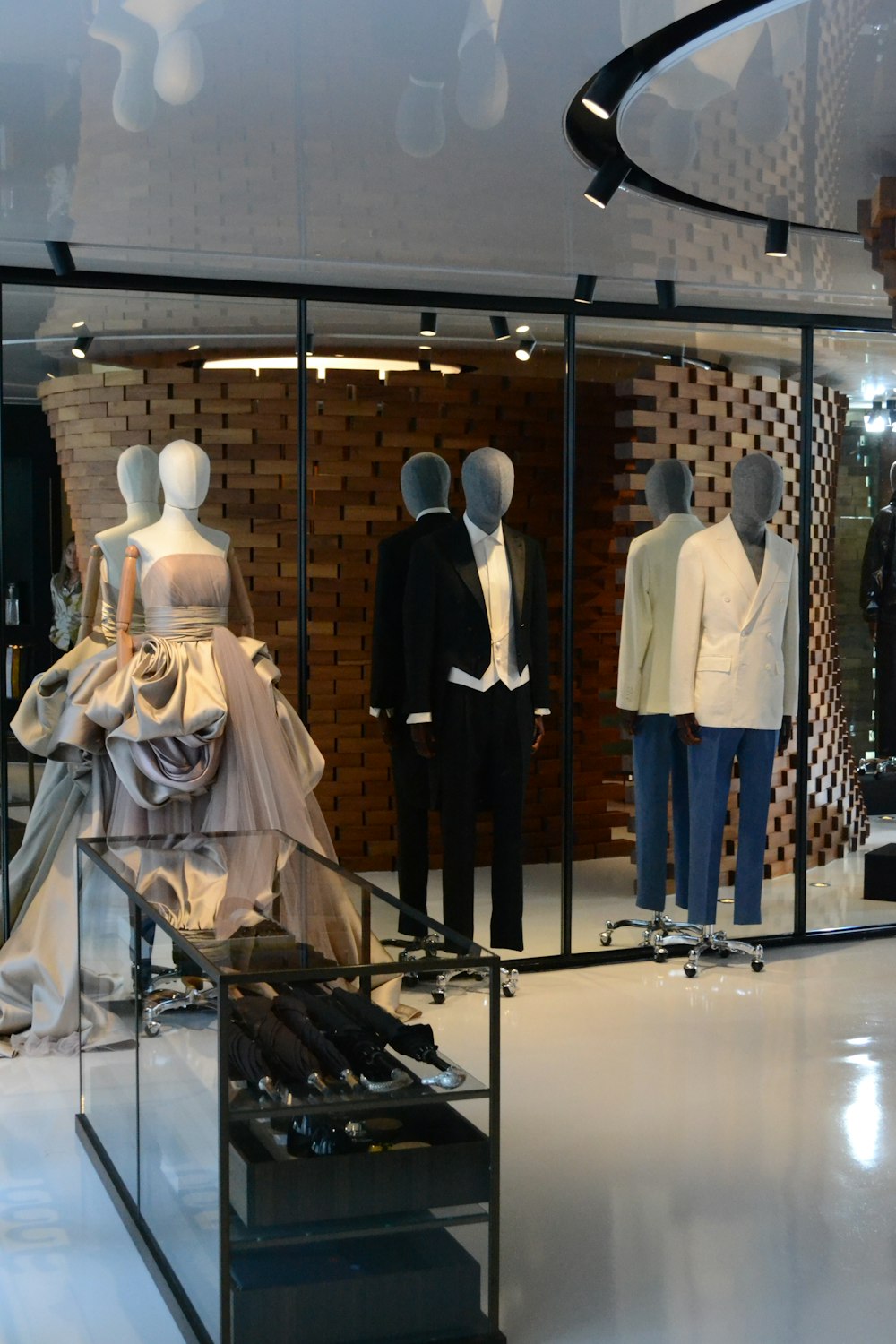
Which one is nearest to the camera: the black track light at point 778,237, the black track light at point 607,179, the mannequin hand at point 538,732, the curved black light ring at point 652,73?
the curved black light ring at point 652,73

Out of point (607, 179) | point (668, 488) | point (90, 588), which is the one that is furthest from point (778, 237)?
point (90, 588)

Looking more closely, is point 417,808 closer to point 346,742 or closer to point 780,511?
point 346,742

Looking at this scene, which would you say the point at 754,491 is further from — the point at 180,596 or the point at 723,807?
the point at 180,596

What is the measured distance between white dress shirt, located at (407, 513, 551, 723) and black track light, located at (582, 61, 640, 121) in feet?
6.87

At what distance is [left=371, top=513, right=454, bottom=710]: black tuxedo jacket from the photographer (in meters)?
5.26

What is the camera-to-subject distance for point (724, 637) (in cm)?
547

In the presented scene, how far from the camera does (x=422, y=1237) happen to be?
104 inches

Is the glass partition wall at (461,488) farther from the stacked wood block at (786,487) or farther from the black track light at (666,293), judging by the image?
the black track light at (666,293)

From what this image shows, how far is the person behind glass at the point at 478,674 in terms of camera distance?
5.21m

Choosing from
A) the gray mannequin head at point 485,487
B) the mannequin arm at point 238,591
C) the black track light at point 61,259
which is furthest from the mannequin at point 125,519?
the gray mannequin head at point 485,487

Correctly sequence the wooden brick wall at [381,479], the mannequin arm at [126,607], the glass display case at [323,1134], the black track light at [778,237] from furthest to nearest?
the wooden brick wall at [381,479] → the mannequin arm at [126,607] → the black track light at [778,237] → the glass display case at [323,1134]

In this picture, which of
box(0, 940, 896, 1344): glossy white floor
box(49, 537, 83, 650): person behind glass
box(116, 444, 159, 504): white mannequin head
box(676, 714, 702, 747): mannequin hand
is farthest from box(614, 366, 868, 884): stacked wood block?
box(49, 537, 83, 650): person behind glass

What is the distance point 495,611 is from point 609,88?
2311 mm

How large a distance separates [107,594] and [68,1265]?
2371 millimetres
